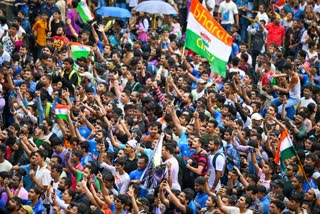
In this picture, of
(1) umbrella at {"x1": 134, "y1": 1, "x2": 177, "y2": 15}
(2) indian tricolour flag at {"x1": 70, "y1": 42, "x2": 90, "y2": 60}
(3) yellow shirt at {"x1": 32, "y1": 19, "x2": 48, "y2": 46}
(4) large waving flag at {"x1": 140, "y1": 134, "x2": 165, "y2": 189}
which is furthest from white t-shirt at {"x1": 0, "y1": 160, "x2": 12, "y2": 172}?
(1) umbrella at {"x1": 134, "y1": 1, "x2": 177, "y2": 15}

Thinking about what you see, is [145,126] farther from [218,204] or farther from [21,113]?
[218,204]

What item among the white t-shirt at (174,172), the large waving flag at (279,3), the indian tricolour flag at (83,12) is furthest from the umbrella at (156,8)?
the white t-shirt at (174,172)

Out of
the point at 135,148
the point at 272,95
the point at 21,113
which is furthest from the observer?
the point at 272,95

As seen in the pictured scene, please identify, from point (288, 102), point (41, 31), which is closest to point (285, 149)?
point (288, 102)

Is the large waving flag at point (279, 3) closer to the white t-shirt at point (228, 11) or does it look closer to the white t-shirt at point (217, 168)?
the white t-shirt at point (228, 11)

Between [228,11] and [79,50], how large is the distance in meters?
4.79

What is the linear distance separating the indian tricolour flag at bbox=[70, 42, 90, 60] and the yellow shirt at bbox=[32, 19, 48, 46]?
68.1 inches

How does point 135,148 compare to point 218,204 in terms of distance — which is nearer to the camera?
point 218,204

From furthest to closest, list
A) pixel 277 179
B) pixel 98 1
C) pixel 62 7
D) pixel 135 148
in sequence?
pixel 98 1 → pixel 62 7 → pixel 135 148 → pixel 277 179

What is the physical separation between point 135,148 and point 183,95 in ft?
9.21

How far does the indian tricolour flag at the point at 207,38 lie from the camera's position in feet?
61.0

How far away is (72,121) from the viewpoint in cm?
1644

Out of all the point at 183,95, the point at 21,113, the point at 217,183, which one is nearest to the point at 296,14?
the point at 183,95

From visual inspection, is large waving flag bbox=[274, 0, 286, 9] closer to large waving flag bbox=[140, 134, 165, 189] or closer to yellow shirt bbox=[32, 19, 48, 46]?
yellow shirt bbox=[32, 19, 48, 46]
